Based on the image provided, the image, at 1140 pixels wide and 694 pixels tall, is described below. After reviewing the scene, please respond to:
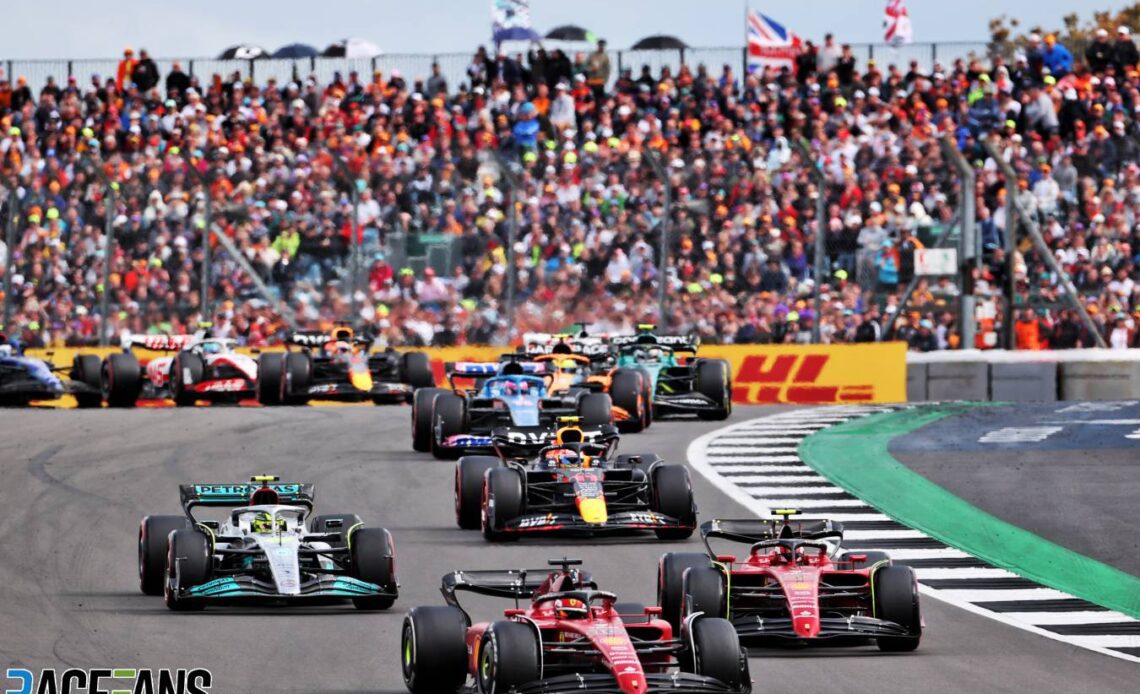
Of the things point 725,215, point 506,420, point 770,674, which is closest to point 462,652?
point 770,674

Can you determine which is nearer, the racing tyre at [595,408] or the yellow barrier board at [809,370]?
the racing tyre at [595,408]

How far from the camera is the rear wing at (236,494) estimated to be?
14555 millimetres

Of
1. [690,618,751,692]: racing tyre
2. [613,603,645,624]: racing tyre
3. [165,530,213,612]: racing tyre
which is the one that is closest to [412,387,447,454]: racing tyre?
[165,530,213,612]: racing tyre

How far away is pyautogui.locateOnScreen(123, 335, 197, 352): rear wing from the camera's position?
31156 mm

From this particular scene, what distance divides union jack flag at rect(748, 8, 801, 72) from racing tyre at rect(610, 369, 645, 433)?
43.6 feet

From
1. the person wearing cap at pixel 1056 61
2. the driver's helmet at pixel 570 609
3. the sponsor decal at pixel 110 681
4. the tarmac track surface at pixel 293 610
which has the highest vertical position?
the person wearing cap at pixel 1056 61

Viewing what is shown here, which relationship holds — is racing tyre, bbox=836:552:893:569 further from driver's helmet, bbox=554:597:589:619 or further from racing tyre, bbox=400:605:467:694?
racing tyre, bbox=400:605:467:694

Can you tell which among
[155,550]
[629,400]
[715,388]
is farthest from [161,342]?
[155,550]

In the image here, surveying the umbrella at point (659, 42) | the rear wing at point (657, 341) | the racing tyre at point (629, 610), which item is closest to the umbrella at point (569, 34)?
the umbrella at point (659, 42)

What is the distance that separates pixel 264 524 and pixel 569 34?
1135 inches

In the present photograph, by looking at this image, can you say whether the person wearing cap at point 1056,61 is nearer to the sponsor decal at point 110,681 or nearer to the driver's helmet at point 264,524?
the driver's helmet at point 264,524

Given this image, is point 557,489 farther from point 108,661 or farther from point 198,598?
point 108,661

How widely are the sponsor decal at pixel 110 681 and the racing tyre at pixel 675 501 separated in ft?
21.3

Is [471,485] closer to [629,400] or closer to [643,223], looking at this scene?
[629,400]
